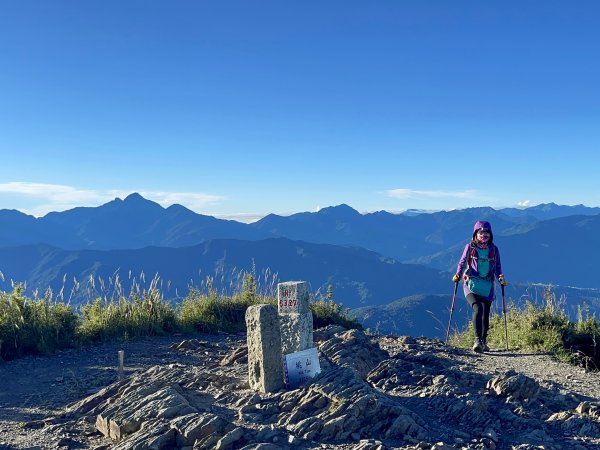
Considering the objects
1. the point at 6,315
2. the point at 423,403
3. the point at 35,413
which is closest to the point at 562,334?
the point at 423,403

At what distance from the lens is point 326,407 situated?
565cm

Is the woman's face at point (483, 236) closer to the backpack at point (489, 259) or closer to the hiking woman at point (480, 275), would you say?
the hiking woman at point (480, 275)

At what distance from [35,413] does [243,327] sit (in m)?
5.80

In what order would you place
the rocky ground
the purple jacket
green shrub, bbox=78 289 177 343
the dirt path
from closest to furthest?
the rocky ground, the dirt path, the purple jacket, green shrub, bbox=78 289 177 343

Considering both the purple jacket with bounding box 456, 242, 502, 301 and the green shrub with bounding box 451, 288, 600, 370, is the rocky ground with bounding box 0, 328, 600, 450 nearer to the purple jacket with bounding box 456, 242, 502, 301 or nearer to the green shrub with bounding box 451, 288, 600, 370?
the green shrub with bounding box 451, 288, 600, 370

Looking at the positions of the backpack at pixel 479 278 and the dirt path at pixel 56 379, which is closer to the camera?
the dirt path at pixel 56 379

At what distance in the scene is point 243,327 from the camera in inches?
483

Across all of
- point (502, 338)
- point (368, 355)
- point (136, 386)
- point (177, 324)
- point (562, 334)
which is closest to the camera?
point (136, 386)

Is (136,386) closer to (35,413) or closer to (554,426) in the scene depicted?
(35,413)

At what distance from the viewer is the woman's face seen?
9.88m

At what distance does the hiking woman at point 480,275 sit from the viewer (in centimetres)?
977

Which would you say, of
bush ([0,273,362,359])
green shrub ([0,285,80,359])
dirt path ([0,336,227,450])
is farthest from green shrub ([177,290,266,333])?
green shrub ([0,285,80,359])

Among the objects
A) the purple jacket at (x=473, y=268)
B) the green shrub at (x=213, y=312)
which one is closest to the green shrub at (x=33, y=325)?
the green shrub at (x=213, y=312)

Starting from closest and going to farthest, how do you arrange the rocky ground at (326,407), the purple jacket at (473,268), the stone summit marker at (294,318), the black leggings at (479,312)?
the rocky ground at (326,407)
the stone summit marker at (294,318)
the black leggings at (479,312)
the purple jacket at (473,268)
